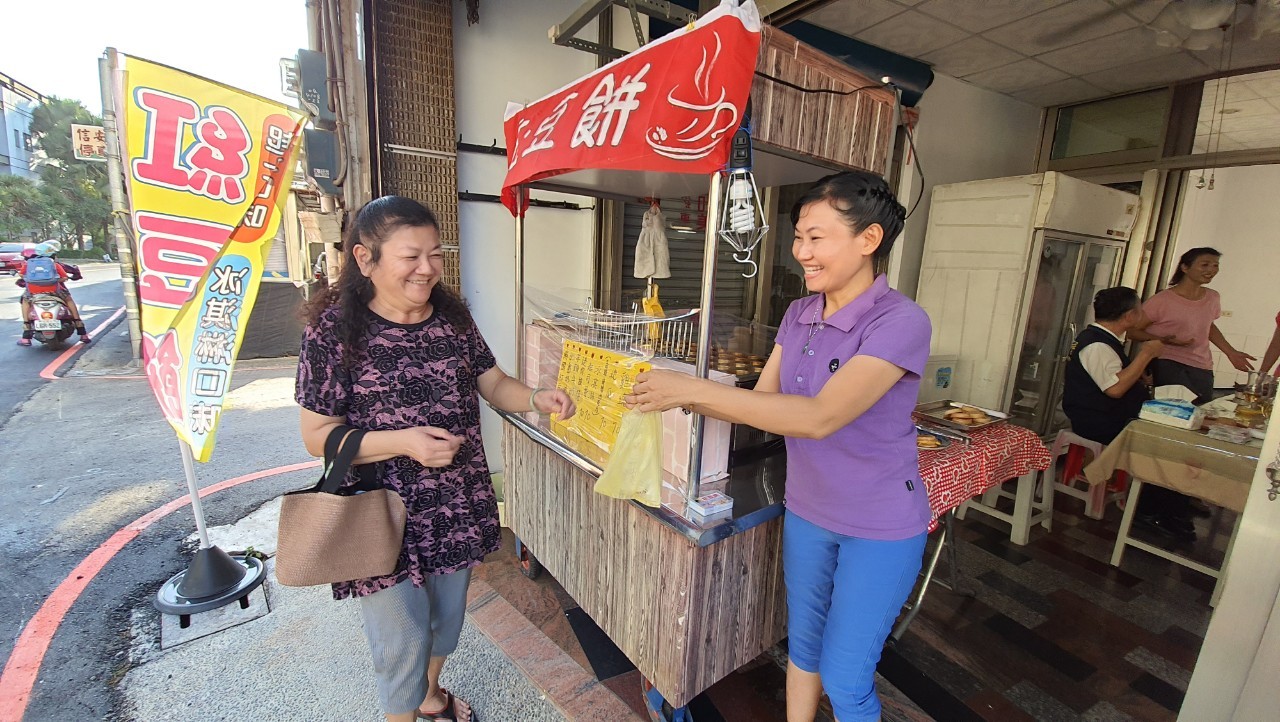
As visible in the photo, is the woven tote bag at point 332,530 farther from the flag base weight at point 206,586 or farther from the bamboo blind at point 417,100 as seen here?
the bamboo blind at point 417,100

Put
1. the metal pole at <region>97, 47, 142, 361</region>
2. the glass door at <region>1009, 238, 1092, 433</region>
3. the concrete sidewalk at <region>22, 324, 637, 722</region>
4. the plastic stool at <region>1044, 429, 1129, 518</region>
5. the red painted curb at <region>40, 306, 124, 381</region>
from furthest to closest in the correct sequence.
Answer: the red painted curb at <region>40, 306, 124, 381</region> → the metal pole at <region>97, 47, 142, 361</region> → the glass door at <region>1009, 238, 1092, 433</region> → the plastic stool at <region>1044, 429, 1129, 518</region> → the concrete sidewalk at <region>22, 324, 637, 722</region>

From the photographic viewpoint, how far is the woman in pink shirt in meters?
3.91

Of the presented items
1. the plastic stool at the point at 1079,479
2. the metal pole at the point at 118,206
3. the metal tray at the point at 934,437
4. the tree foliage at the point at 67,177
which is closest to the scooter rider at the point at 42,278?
the metal pole at the point at 118,206

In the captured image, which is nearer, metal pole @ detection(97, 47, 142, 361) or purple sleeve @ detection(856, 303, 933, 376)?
purple sleeve @ detection(856, 303, 933, 376)

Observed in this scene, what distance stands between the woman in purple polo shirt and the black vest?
2.87m

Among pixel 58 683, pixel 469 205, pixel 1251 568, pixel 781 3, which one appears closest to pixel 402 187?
pixel 469 205

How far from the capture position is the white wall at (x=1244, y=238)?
18.0 ft

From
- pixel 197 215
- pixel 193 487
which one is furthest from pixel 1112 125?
pixel 193 487

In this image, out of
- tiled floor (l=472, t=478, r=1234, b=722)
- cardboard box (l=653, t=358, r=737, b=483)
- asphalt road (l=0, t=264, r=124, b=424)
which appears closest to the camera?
cardboard box (l=653, t=358, r=737, b=483)

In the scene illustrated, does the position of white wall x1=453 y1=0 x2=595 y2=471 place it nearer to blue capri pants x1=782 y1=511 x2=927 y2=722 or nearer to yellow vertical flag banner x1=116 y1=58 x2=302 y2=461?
yellow vertical flag banner x1=116 y1=58 x2=302 y2=461

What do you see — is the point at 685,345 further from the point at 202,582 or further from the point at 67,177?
the point at 67,177

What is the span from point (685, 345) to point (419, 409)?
1.21 meters

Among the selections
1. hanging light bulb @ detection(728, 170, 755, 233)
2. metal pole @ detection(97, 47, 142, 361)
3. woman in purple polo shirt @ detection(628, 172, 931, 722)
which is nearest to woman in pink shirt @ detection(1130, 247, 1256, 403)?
woman in purple polo shirt @ detection(628, 172, 931, 722)

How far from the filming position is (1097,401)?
11.3 feet
